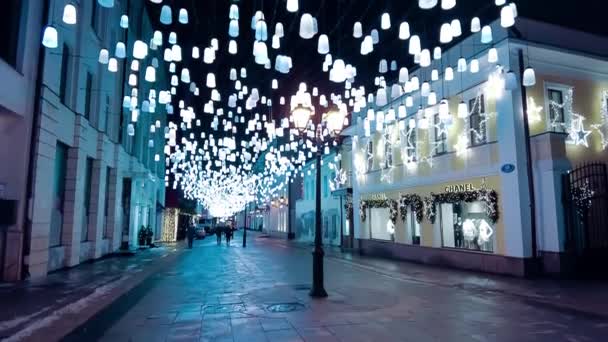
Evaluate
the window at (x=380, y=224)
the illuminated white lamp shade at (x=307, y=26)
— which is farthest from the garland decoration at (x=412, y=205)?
the illuminated white lamp shade at (x=307, y=26)

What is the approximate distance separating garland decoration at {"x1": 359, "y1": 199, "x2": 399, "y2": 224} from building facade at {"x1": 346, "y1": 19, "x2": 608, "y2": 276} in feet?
4.56

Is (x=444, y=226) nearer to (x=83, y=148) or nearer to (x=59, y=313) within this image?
(x=59, y=313)

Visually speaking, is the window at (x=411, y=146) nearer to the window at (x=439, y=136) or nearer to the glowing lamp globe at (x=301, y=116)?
the window at (x=439, y=136)

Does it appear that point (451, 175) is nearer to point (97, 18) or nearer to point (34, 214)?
point (34, 214)

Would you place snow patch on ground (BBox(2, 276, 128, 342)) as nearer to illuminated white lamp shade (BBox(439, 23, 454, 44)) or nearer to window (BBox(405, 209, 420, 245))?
illuminated white lamp shade (BBox(439, 23, 454, 44))

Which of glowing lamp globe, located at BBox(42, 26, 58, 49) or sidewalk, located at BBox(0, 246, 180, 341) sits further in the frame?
glowing lamp globe, located at BBox(42, 26, 58, 49)

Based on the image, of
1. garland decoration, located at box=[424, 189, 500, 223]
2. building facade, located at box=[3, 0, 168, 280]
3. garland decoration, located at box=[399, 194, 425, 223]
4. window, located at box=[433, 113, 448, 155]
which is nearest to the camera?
building facade, located at box=[3, 0, 168, 280]

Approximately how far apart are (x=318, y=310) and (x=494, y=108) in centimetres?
1106

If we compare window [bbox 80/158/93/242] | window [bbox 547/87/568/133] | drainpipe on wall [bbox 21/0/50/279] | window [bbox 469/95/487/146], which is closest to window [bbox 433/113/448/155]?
window [bbox 469/95/487/146]

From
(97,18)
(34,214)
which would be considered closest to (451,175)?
(34,214)

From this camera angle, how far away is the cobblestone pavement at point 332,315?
702 cm

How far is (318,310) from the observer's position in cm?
883

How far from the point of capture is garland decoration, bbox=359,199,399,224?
70.6 feet

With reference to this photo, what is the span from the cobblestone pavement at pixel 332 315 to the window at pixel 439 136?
7508 millimetres
